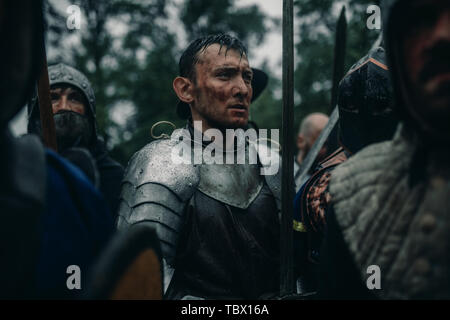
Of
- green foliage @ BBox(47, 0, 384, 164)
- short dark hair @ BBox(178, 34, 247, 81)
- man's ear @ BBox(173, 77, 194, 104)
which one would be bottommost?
man's ear @ BBox(173, 77, 194, 104)

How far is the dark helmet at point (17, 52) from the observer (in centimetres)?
140

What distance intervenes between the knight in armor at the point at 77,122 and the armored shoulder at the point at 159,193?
704 millimetres

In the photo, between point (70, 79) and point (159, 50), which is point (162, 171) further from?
point (159, 50)

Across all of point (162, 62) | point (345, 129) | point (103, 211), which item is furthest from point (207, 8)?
point (103, 211)

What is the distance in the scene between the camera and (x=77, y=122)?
11.3 feet

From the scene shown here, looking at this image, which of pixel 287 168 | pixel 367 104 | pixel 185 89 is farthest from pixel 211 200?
pixel 367 104

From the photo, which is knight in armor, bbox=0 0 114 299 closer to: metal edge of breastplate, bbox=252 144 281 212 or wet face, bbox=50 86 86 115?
metal edge of breastplate, bbox=252 144 281 212

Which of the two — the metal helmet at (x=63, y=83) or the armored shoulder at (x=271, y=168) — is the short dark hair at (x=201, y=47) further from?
the metal helmet at (x=63, y=83)

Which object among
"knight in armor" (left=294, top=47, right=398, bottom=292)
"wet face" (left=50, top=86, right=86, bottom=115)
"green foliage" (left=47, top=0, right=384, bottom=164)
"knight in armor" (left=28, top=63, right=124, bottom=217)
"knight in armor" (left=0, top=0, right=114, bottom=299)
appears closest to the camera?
"knight in armor" (left=0, top=0, right=114, bottom=299)

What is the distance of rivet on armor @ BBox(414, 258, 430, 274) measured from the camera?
1381 mm

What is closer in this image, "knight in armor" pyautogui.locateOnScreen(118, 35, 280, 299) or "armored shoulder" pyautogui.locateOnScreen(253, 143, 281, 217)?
"knight in armor" pyautogui.locateOnScreen(118, 35, 280, 299)

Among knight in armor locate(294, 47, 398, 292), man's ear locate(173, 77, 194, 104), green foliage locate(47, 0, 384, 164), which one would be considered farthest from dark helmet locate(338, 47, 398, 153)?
green foliage locate(47, 0, 384, 164)

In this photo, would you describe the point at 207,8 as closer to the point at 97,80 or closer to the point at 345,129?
the point at 97,80

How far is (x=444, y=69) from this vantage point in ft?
4.53
